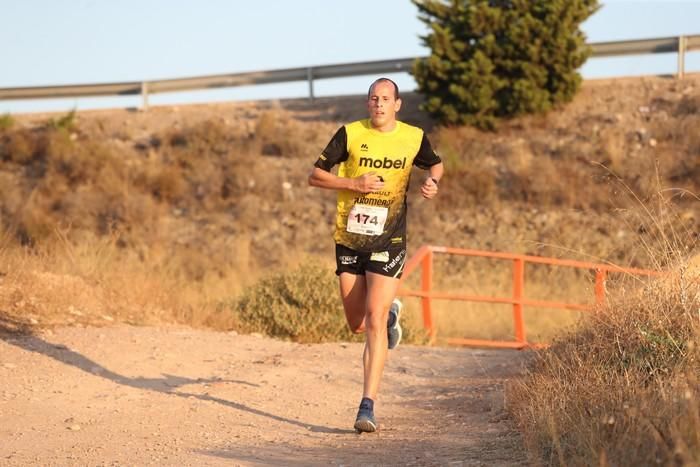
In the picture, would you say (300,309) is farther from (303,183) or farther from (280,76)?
(280,76)

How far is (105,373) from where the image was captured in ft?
31.8

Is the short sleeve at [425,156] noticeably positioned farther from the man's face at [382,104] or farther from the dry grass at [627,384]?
the dry grass at [627,384]

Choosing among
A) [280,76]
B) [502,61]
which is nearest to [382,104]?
[502,61]

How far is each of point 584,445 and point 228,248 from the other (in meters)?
19.8

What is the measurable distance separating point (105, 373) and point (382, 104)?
3704 mm

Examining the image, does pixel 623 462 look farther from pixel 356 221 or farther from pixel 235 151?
pixel 235 151

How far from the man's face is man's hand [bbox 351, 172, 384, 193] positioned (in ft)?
1.42

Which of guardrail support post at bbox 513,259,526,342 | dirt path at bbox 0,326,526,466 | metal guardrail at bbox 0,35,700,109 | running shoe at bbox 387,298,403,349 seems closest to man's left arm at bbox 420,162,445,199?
running shoe at bbox 387,298,403,349

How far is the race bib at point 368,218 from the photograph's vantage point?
7590mm

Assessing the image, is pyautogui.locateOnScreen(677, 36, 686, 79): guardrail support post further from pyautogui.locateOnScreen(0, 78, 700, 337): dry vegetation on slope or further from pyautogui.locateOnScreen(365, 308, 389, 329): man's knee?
pyautogui.locateOnScreen(365, 308, 389, 329): man's knee

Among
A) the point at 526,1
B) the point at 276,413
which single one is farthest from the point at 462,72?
the point at 276,413

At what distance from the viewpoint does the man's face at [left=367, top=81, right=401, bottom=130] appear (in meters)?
7.60

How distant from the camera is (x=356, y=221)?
25.0ft

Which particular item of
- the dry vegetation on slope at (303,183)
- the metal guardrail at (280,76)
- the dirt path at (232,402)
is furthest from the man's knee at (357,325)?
the metal guardrail at (280,76)
